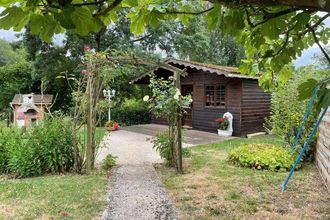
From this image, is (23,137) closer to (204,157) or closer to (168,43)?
(204,157)

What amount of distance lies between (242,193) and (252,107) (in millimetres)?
7677

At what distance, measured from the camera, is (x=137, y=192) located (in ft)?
14.6

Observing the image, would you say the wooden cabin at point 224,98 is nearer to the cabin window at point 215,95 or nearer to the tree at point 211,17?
the cabin window at point 215,95

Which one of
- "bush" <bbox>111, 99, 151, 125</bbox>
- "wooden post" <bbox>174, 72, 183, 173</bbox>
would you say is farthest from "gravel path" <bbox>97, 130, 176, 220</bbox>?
"bush" <bbox>111, 99, 151, 125</bbox>

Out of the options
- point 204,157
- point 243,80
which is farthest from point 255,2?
point 243,80

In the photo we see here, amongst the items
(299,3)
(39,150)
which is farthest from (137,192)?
(299,3)

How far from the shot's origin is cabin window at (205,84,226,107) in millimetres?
11992

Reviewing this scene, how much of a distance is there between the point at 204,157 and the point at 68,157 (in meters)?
3.21

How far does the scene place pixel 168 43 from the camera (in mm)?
16938

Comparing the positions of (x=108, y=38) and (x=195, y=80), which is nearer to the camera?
(x=195, y=80)

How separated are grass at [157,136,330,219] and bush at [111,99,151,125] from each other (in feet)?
31.1

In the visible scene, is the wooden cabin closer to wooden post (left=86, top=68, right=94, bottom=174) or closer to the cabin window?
the cabin window

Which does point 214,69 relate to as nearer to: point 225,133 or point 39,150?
point 225,133

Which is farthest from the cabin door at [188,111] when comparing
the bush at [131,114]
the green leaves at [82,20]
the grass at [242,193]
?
the green leaves at [82,20]
